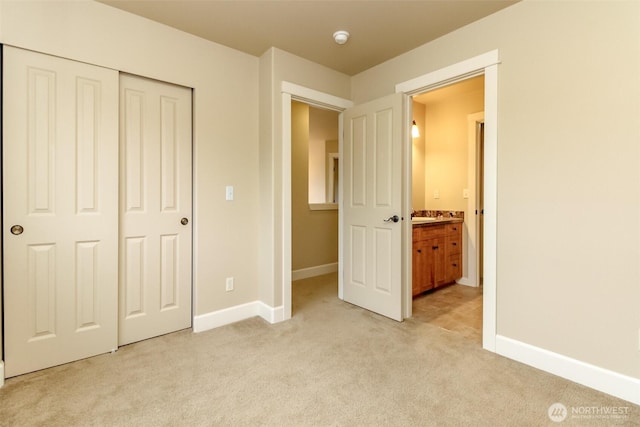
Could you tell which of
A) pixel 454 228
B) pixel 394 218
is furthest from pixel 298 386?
pixel 454 228

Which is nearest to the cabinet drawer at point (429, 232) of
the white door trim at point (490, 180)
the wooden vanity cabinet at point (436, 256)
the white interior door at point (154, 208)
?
the wooden vanity cabinet at point (436, 256)

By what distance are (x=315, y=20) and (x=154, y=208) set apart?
6.17ft

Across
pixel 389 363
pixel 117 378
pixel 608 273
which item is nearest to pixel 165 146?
pixel 117 378

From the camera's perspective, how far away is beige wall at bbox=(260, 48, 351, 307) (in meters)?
2.67

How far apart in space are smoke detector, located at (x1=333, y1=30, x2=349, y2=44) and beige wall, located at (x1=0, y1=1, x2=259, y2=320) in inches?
33.3

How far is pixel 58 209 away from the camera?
77.7 inches

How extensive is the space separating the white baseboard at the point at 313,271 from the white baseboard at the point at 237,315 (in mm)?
1363

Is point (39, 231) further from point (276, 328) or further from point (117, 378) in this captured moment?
point (276, 328)

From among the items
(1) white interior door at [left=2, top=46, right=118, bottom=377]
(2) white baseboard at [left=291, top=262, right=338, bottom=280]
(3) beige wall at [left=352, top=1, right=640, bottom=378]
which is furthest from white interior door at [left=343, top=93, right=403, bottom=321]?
(1) white interior door at [left=2, top=46, right=118, bottom=377]

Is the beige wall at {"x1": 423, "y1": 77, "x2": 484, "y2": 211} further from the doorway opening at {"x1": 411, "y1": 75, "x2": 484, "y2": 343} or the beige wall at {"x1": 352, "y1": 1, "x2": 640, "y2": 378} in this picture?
the beige wall at {"x1": 352, "y1": 1, "x2": 640, "y2": 378}

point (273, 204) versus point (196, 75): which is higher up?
point (196, 75)

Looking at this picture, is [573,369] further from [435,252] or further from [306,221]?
[306,221]

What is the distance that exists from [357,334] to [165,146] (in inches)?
84.8

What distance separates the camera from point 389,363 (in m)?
2.01
